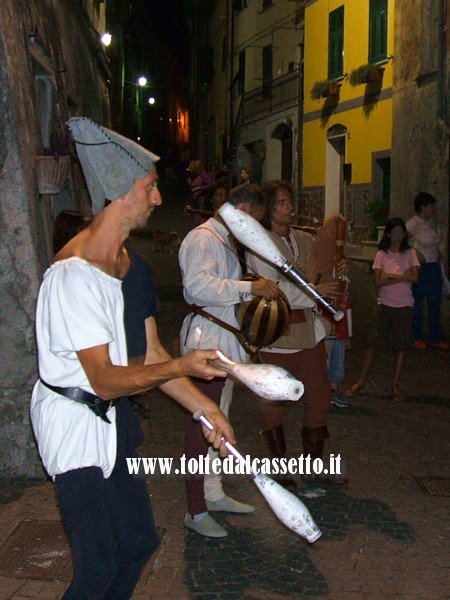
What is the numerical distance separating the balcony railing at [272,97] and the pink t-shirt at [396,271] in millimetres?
19572

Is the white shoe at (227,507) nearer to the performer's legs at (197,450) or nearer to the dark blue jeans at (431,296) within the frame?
the performer's legs at (197,450)

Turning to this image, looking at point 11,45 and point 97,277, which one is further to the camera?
point 11,45

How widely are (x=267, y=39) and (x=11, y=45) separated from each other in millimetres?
26267

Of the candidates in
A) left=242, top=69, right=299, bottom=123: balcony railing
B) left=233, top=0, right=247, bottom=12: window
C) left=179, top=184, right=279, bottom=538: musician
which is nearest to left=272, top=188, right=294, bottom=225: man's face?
left=179, top=184, right=279, bottom=538: musician

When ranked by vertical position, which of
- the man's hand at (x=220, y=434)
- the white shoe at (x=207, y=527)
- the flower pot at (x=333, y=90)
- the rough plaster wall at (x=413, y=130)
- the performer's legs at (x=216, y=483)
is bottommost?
the white shoe at (x=207, y=527)

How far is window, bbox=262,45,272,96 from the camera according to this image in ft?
101

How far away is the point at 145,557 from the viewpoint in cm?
308

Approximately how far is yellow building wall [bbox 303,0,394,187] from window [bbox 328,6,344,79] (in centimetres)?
20

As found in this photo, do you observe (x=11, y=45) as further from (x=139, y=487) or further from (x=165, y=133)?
(x=165, y=133)

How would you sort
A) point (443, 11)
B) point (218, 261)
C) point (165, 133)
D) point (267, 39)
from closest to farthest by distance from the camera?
point (218, 261), point (443, 11), point (267, 39), point (165, 133)

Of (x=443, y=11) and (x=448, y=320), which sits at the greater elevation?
(x=443, y=11)

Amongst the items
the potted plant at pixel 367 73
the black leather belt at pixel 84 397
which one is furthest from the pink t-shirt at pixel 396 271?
the potted plant at pixel 367 73

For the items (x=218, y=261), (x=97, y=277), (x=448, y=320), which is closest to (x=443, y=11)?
(x=448, y=320)

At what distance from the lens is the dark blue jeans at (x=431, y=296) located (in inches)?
426
